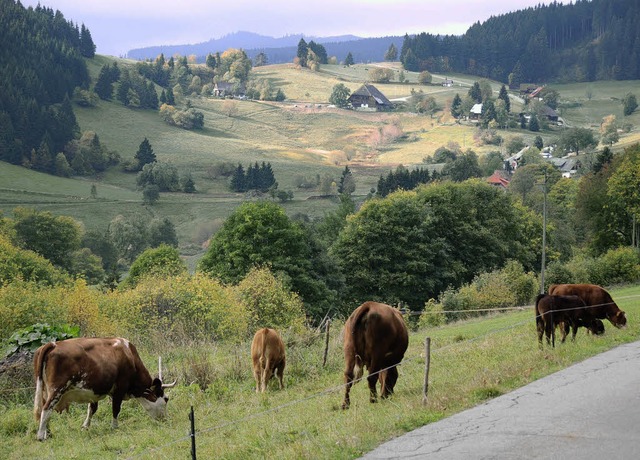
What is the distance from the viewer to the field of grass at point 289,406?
43.4ft

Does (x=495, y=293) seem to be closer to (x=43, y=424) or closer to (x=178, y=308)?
(x=178, y=308)

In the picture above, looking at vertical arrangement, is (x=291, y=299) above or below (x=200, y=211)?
above

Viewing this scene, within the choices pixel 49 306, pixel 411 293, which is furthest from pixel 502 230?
pixel 49 306

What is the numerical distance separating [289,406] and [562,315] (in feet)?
29.6

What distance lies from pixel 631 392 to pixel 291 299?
4014 cm

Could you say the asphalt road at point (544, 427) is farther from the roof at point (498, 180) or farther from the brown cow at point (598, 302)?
the roof at point (498, 180)

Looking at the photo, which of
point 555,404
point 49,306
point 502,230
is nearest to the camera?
point 555,404

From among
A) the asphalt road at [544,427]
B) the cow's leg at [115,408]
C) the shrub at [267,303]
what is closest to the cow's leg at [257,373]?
the cow's leg at [115,408]

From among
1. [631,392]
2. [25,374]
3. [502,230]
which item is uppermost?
[631,392]

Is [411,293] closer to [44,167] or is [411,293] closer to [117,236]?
[117,236]

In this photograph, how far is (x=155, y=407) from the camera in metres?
17.3

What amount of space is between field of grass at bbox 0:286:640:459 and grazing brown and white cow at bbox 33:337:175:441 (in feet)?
1.62

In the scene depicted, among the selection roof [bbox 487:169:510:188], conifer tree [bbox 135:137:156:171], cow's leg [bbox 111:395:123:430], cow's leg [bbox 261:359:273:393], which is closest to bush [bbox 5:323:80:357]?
cow's leg [bbox 111:395:123:430]

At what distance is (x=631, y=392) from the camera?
15352 mm
